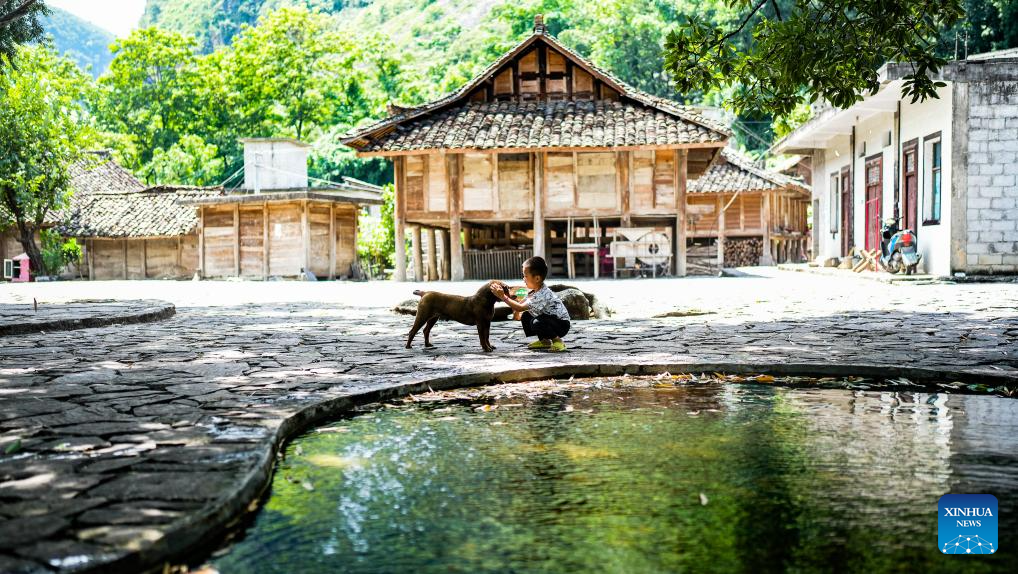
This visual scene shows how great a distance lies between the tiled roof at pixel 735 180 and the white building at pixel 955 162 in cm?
1276

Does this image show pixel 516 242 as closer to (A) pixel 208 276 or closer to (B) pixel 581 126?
(B) pixel 581 126

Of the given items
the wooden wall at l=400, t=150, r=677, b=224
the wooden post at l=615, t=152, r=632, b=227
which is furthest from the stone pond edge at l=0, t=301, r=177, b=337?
the wooden post at l=615, t=152, r=632, b=227

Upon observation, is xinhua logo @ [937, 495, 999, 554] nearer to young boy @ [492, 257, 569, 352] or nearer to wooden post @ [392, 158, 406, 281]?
young boy @ [492, 257, 569, 352]

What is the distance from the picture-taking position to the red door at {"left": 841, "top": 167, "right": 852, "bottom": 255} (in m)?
24.0

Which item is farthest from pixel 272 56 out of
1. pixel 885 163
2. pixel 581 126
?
pixel 885 163

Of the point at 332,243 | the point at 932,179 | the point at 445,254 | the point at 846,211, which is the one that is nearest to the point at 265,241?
the point at 332,243

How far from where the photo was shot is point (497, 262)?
2411cm

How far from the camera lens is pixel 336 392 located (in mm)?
4961

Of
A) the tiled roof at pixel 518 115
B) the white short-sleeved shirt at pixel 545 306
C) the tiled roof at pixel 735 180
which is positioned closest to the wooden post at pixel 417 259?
the tiled roof at pixel 518 115

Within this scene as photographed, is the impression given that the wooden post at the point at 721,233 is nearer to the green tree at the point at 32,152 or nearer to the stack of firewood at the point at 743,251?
the stack of firewood at the point at 743,251

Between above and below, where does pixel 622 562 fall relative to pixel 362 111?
below

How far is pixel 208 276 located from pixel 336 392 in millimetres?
28471

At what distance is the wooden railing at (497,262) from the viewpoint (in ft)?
78.8

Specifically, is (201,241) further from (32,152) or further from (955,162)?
(955,162)
